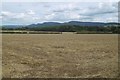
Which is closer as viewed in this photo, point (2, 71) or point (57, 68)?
point (2, 71)

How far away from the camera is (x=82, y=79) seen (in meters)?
11.8

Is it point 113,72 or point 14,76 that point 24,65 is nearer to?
point 14,76

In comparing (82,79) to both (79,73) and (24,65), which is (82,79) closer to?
(79,73)

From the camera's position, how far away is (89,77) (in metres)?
12.1

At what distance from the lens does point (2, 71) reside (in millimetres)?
13406

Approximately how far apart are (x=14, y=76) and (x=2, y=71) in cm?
121

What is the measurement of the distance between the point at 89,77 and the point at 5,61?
6053mm

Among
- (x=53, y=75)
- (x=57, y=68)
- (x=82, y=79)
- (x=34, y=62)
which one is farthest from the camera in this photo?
(x=34, y=62)

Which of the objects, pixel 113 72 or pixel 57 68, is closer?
pixel 113 72

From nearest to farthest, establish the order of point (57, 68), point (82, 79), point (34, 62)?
point (82, 79) < point (57, 68) < point (34, 62)

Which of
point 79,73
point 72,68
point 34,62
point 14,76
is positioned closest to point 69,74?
point 79,73

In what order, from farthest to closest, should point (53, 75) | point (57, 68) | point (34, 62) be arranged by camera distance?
point (34, 62), point (57, 68), point (53, 75)

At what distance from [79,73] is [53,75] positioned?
1.28m

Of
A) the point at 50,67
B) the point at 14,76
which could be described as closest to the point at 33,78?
the point at 14,76
